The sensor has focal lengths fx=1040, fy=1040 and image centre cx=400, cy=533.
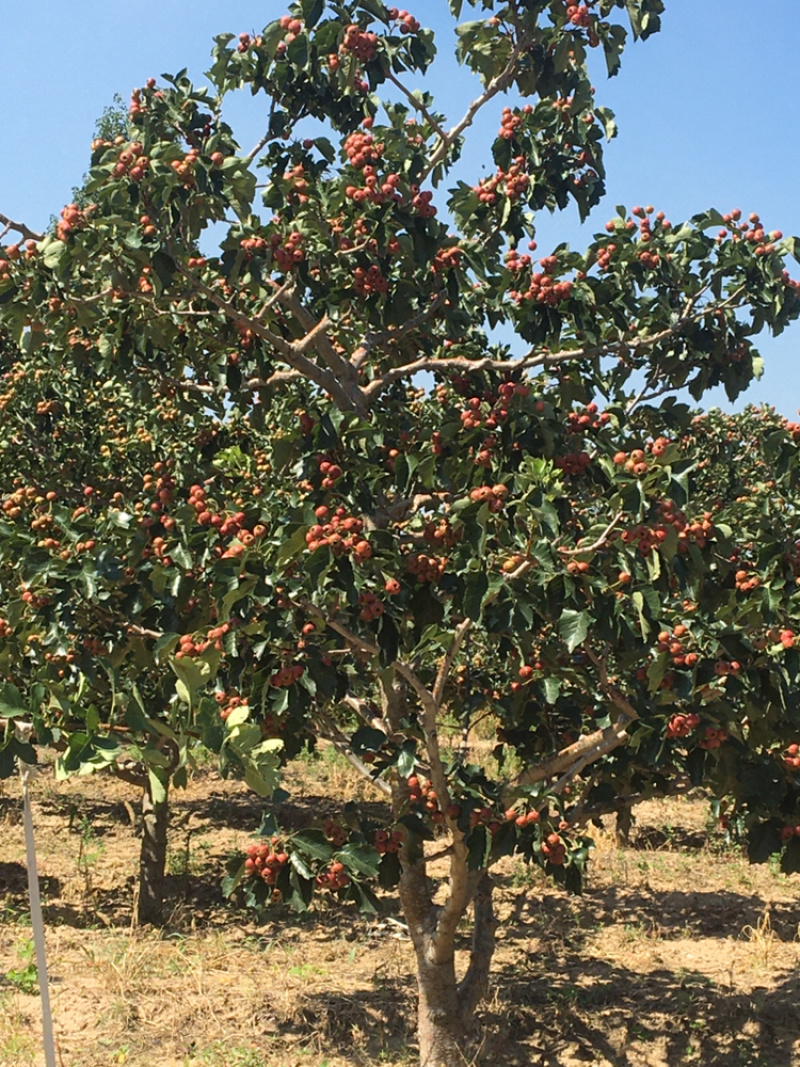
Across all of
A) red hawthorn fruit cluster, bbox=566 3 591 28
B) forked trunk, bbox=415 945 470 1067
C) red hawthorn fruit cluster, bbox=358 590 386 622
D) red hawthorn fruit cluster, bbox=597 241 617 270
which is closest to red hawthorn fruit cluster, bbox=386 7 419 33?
red hawthorn fruit cluster, bbox=566 3 591 28

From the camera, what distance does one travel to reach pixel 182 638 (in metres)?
3.65

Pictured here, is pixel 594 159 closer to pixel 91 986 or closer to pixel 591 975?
pixel 591 975

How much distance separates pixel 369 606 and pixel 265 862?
1.15 metres

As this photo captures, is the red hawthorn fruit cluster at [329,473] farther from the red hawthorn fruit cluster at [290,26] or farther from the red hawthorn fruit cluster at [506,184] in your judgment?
the red hawthorn fruit cluster at [290,26]

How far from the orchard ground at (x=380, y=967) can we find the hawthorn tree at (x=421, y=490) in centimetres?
95

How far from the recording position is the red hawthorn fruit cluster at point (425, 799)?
443cm

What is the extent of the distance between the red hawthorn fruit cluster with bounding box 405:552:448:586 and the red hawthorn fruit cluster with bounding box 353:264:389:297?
1.21 metres

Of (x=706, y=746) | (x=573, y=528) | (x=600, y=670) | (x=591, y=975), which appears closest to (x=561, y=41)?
(x=573, y=528)

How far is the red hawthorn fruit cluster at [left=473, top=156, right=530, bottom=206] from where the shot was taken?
466cm

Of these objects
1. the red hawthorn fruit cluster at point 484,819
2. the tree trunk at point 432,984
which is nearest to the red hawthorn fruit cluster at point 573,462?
the red hawthorn fruit cluster at point 484,819

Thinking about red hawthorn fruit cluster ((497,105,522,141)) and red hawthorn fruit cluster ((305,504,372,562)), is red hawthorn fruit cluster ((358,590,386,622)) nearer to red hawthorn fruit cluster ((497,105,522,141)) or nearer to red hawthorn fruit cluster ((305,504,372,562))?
red hawthorn fruit cluster ((305,504,372,562))

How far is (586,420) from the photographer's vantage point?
4.41 m

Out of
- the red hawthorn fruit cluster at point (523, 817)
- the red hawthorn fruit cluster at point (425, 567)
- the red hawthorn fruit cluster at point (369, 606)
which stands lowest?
the red hawthorn fruit cluster at point (523, 817)

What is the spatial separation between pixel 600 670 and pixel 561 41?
2.77 meters
